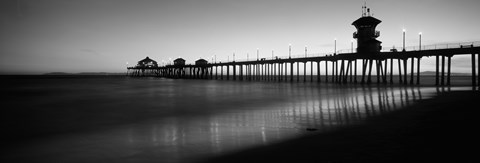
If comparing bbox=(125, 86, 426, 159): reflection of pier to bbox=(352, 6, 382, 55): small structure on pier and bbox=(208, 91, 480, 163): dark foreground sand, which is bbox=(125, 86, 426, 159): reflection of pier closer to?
bbox=(208, 91, 480, 163): dark foreground sand

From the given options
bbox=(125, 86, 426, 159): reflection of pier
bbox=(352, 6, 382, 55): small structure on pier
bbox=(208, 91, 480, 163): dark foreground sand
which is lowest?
bbox=(125, 86, 426, 159): reflection of pier

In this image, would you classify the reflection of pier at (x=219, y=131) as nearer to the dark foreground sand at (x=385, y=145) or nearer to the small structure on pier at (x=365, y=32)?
the dark foreground sand at (x=385, y=145)

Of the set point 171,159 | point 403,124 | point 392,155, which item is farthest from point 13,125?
point 403,124

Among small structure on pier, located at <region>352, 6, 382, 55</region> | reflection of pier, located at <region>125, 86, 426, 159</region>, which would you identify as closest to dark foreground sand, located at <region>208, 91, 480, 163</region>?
reflection of pier, located at <region>125, 86, 426, 159</region>

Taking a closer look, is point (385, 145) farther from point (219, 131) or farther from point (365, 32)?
point (365, 32)

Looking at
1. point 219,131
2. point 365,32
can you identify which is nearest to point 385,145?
point 219,131

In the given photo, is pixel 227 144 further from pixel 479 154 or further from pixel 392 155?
pixel 479 154

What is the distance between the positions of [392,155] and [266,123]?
16.7 feet

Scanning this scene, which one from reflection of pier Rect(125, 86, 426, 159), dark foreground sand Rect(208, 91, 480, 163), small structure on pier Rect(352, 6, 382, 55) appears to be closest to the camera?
dark foreground sand Rect(208, 91, 480, 163)

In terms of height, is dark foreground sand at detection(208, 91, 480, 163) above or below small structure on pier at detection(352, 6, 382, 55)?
below

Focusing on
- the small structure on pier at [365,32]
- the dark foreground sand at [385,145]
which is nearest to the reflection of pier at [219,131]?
the dark foreground sand at [385,145]

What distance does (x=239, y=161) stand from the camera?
5.58 meters

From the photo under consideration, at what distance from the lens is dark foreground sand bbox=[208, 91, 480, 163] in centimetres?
548

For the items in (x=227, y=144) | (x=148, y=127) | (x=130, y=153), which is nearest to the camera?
(x=130, y=153)
